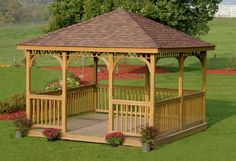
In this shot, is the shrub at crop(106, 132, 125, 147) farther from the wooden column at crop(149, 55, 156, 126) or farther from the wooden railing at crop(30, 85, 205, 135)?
the wooden column at crop(149, 55, 156, 126)

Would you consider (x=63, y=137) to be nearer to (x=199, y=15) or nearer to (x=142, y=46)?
(x=142, y=46)

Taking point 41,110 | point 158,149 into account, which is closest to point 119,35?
point 41,110

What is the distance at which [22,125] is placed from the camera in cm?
1772

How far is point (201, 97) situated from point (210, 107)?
18.1 ft

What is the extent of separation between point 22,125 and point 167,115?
459 centimetres

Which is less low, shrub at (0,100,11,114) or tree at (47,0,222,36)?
tree at (47,0,222,36)

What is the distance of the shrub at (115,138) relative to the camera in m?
16.2

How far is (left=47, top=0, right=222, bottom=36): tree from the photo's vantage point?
40.1m

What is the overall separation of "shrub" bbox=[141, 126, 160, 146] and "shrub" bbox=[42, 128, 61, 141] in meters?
2.87

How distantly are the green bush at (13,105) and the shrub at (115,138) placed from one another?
744 cm

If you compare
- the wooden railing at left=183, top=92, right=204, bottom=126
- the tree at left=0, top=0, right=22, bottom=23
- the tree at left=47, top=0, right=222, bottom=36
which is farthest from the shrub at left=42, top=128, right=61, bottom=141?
the tree at left=0, top=0, right=22, bottom=23

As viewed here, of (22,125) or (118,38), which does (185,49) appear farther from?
(22,125)

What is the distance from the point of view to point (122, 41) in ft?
54.2

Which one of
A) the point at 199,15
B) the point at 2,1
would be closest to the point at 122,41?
the point at 199,15
